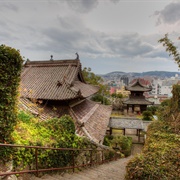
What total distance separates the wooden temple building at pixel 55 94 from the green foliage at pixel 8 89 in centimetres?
501

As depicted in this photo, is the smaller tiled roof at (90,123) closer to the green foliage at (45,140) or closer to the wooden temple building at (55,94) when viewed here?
the wooden temple building at (55,94)

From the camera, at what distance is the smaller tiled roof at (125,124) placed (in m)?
22.6

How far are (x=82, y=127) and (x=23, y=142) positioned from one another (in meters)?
6.28

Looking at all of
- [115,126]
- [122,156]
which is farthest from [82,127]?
[115,126]

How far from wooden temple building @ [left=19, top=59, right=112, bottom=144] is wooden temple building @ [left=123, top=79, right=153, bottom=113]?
2462 centimetres

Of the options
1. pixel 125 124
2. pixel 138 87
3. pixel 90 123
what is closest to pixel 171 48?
pixel 90 123

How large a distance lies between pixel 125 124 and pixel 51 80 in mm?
14218

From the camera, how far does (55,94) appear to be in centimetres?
1151

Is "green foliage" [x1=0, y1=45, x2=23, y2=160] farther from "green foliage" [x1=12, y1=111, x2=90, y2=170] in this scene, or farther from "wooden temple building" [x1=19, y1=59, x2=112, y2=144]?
"wooden temple building" [x1=19, y1=59, x2=112, y2=144]

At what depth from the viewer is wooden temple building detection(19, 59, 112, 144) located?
10.8 meters

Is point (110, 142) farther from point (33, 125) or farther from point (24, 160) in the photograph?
point (24, 160)

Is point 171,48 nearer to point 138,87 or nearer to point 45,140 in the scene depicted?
point 45,140

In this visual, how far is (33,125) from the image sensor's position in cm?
675

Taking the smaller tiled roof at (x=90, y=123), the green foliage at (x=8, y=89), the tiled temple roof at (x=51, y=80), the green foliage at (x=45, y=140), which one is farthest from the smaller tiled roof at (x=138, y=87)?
the green foliage at (x=8, y=89)
